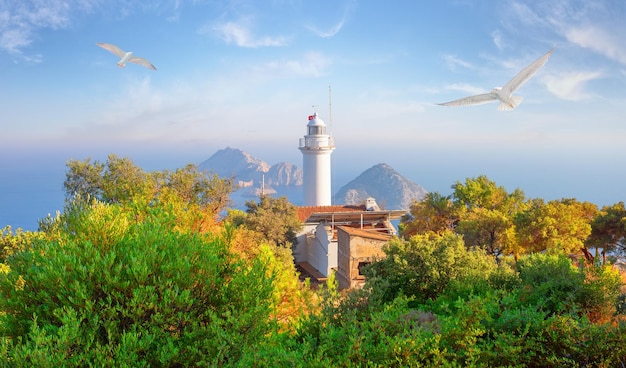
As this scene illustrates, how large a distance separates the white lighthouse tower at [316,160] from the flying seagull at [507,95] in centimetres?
3915

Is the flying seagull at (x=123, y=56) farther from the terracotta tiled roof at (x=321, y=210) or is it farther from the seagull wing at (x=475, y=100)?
the terracotta tiled roof at (x=321, y=210)

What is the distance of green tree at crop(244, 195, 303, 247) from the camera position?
33.9m

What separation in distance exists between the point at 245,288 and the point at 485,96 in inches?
346

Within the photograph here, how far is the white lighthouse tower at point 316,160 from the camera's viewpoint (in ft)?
172

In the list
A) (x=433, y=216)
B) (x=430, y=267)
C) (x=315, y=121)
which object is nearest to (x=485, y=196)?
(x=433, y=216)

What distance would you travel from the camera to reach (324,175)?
177 ft

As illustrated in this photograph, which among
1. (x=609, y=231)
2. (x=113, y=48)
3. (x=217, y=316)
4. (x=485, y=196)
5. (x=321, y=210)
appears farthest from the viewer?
(x=321, y=210)

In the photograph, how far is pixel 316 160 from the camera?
5288 cm

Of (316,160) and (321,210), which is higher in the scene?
(316,160)

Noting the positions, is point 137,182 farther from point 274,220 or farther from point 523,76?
point 523,76

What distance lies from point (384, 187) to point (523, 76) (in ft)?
449

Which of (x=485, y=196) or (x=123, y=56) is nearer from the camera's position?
(x=123, y=56)

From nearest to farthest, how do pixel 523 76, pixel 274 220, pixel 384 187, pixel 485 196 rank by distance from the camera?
pixel 523 76 → pixel 274 220 → pixel 485 196 → pixel 384 187

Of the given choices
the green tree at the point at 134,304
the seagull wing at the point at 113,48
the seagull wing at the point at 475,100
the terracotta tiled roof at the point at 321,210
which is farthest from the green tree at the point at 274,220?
the green tree at the point at 134,304
